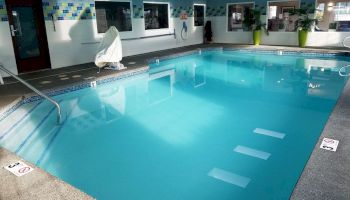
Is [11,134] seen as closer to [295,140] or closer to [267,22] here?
[295,140]

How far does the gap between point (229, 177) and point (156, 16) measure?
313 inches

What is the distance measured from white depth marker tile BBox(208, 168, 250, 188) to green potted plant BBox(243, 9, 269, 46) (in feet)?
28.0

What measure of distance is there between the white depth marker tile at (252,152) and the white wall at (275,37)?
789cm

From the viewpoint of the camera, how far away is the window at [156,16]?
9.26m

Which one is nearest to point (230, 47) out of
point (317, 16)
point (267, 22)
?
point (267, 22)

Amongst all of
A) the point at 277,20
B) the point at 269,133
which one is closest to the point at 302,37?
the point at 277,20

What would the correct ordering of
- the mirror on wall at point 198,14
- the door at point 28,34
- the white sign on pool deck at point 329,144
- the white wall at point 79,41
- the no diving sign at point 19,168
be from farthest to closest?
the mirror on wall at point 198,14
the white wall at point 79,41
the door at point 28,34
the white sign on pool deck at point 329,144
the no diving sign at point 19,168

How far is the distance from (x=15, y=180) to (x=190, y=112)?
8.99ft

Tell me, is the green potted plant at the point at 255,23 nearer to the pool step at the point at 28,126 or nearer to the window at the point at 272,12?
the window at the point at 272,12

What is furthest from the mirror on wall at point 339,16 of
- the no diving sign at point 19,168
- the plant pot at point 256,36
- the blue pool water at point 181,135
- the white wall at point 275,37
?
the no diving sign at point 19,168

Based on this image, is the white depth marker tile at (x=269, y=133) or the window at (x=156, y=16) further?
the window at (x=156, y=16)

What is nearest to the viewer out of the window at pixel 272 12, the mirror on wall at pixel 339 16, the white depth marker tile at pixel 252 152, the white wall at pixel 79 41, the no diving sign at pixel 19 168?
the no diving sign at pixel 19 168

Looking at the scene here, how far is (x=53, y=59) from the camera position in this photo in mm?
6824

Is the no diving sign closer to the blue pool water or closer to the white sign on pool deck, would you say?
the blue pool water
